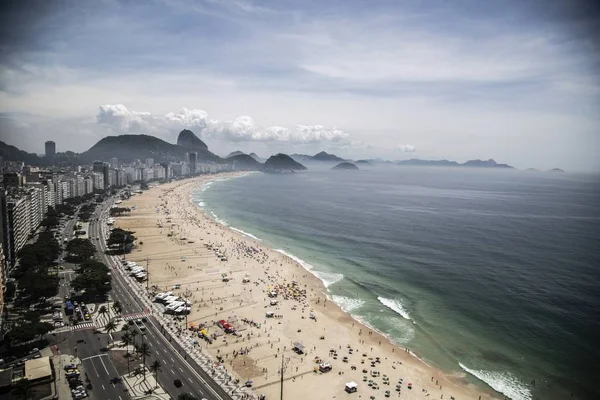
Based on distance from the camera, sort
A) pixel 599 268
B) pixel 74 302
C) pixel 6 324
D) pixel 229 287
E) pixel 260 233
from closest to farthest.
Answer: pixel 6 324 < pixel 74 302 < pixel 229 287 < pixel 599 268 < pixel 260 233

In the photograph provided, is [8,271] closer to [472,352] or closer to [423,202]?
[472,352]

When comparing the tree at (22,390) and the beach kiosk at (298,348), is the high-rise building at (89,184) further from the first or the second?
the beach kiosk at (298,348)

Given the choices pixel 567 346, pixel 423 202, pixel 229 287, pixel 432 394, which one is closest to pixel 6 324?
pixel 229 287

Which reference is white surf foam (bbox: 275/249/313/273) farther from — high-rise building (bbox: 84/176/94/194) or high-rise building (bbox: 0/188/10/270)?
high-rise building (bbox: 84/176/94/194)

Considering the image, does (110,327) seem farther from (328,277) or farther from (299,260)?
(299,260)

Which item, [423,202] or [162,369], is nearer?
[162,369]

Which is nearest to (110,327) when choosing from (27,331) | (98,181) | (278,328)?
(27,331)

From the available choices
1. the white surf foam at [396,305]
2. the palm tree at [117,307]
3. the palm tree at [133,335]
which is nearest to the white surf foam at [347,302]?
the white surf foam at [396,305]
